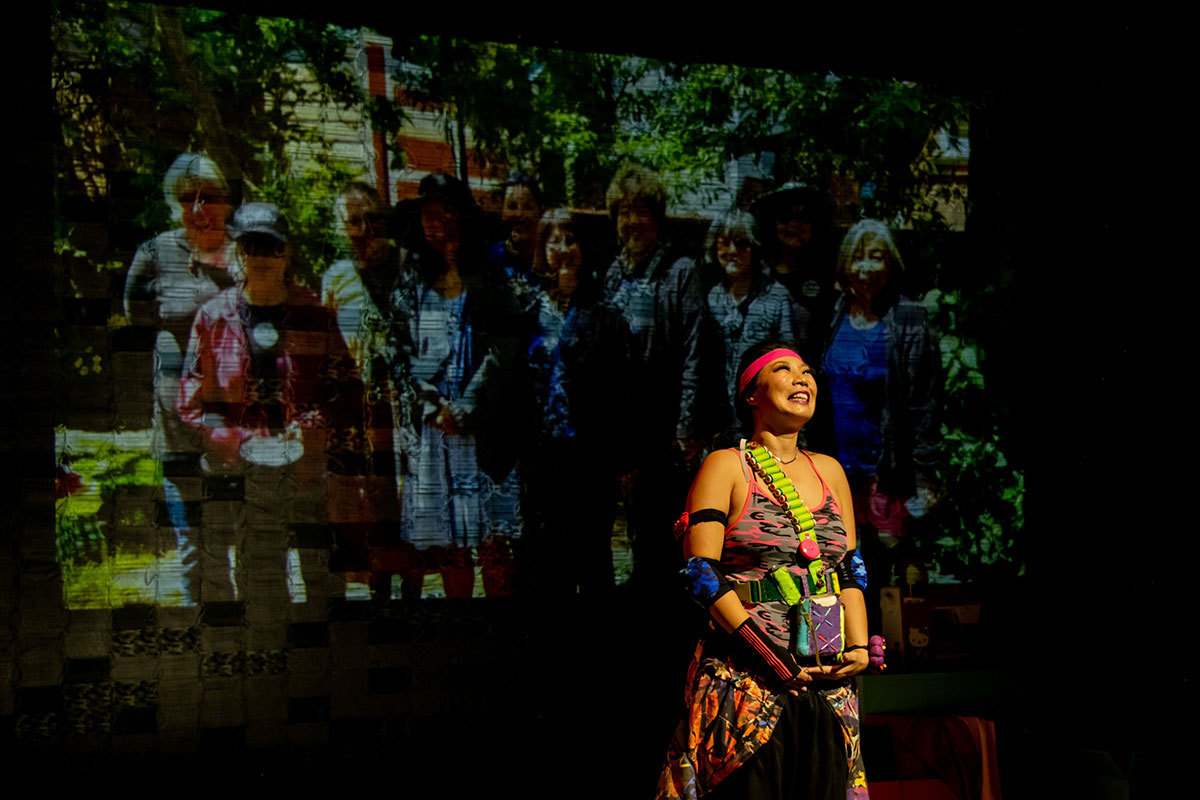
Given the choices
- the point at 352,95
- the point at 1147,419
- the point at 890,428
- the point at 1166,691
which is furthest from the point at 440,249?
the point at 1166,691

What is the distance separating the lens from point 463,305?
3.97 m

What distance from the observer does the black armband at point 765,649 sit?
117 inches

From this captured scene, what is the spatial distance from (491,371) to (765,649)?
165 cm

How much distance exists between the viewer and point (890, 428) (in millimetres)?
4355

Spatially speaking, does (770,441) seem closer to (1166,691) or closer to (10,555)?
(1166,691)

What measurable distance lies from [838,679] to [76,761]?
2.77 meters

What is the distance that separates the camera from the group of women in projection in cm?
376

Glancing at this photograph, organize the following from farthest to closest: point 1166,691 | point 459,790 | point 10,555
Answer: point 1166,691
point 459,790
point 10,555

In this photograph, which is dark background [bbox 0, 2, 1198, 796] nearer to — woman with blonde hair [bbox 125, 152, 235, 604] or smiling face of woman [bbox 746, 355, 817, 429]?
woman with blonde hair [bbox 125, 152, 235, 604]

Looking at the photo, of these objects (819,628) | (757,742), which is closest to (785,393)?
(819,628)

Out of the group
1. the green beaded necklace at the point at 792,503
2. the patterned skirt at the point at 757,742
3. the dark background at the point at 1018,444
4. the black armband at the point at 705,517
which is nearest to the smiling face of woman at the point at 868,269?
the dark background at the point at 1018,444

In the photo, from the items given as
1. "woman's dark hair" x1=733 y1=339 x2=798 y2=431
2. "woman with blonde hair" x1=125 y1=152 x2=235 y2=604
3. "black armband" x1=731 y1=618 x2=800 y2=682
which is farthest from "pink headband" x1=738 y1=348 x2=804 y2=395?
"woman with blonde hair" x1=125 y1=152 x2=235 y2=604

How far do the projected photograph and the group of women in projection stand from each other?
1 cm

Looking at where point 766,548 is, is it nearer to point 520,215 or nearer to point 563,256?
point 563,256
